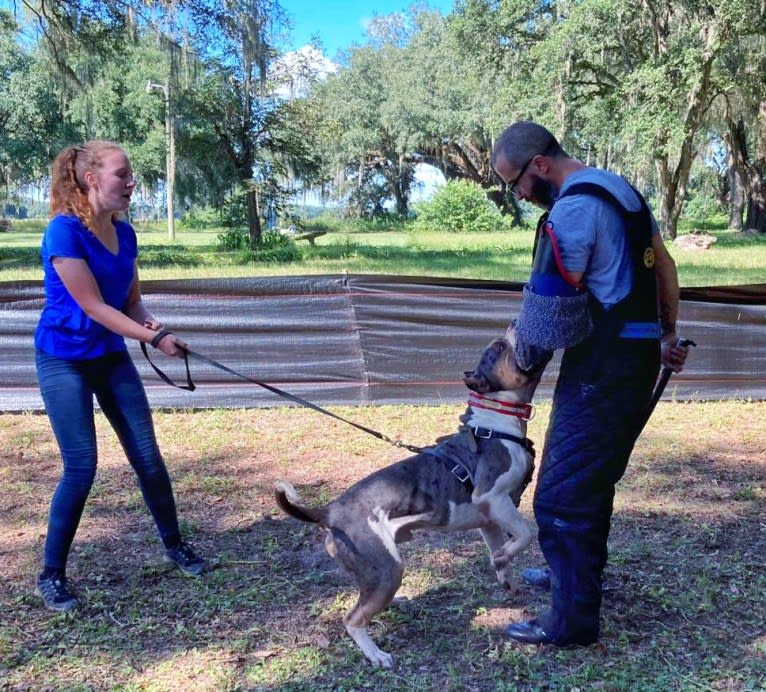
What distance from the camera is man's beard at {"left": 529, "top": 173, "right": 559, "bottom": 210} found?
114 inches

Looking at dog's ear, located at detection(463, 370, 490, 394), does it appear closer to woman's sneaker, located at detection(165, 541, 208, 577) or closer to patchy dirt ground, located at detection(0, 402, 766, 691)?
patchy dirt ground, located at detection(0, 402, 766, 691)

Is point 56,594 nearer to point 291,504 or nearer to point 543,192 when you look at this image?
point 291,504

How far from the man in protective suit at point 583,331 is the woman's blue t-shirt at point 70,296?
187 centimetres

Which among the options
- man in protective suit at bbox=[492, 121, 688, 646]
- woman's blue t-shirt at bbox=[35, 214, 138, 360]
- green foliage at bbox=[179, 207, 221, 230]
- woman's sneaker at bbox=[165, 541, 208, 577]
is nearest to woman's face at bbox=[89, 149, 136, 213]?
woman's blue t-shirt at bbox=[35, 214, 138, 360]

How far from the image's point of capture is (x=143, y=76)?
108ft

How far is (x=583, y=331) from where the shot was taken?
2.74 m

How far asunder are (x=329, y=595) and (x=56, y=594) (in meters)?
1.36

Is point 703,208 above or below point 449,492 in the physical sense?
above

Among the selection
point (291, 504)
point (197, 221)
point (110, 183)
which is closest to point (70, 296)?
point (110, 183)

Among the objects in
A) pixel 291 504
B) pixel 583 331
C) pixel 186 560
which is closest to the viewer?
pixel 583 331

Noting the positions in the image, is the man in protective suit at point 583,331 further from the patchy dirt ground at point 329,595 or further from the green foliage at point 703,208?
A: the green foliage at point 703,208

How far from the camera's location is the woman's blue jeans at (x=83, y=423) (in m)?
3.54

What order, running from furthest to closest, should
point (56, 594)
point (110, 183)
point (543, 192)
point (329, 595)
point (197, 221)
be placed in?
1. point (197, 221)
2. point (329, 595)
3. point (56, 594)
4. point (110, 183)
5. point (543, 192)

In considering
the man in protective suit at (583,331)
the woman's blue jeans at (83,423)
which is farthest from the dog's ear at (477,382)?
the woman's blue jeans at (83,423)
